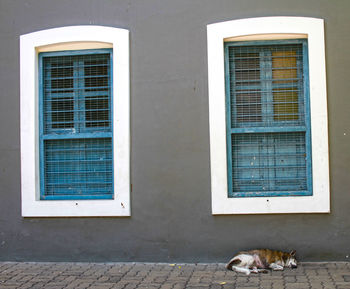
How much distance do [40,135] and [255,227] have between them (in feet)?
10.8

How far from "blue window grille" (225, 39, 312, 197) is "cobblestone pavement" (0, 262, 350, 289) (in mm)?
1110

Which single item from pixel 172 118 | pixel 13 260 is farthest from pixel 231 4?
pixel 13 260

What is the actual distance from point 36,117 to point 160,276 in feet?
9.35

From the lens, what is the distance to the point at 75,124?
7250 mm

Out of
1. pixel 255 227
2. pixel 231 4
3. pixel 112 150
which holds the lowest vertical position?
pixel 255 227

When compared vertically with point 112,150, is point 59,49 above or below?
above

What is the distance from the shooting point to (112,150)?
711cm

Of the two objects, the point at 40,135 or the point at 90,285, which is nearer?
→ the point at 90,285

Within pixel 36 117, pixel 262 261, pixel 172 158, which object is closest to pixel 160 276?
pixel 262 261

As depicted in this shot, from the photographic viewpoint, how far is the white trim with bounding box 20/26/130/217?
22.8 ft

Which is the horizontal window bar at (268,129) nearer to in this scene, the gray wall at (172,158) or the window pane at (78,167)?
the gray wall at (172,158)

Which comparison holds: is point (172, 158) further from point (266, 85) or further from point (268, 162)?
point (266, 85)

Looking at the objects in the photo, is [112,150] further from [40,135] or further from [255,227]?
[255,227]

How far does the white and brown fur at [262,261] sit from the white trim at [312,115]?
0.56 metres
